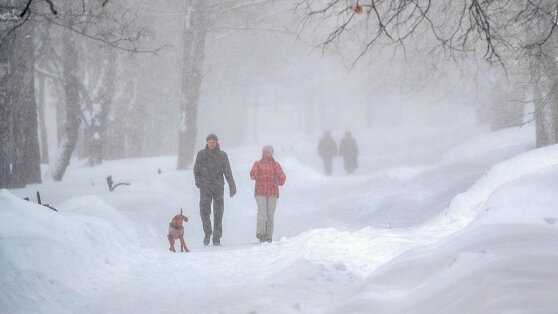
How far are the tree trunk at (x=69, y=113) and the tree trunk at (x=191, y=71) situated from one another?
124 inches

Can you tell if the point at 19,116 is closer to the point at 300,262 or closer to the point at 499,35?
the point at 300,262

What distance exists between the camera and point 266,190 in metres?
10.2

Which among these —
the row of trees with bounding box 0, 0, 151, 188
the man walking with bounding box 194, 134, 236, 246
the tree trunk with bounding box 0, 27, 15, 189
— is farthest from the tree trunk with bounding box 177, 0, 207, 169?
the man walking with bounding box 194, 134, 236, 246

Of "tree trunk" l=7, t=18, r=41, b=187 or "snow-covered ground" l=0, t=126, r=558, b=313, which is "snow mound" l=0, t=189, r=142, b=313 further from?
"tree trunk" l=7, t=18, r=41, b=187

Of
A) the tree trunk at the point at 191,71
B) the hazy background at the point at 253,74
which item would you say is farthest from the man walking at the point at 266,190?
the tree trunk at the point at 191,71

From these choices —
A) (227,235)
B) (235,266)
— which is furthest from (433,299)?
(227,235)

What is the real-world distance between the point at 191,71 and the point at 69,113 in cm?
381

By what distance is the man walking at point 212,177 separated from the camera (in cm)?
991

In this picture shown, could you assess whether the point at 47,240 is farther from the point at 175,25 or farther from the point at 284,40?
the point at 284,40

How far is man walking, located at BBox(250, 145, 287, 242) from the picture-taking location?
10.2 metres

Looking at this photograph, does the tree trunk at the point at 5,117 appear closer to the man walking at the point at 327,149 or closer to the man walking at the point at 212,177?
the man walking at the point at 212,177

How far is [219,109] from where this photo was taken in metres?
40.6

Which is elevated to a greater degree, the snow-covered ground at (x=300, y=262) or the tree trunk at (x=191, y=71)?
the tree trunk at (x=191, y=71)

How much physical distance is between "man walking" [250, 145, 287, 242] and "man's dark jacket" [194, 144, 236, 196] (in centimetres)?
48
